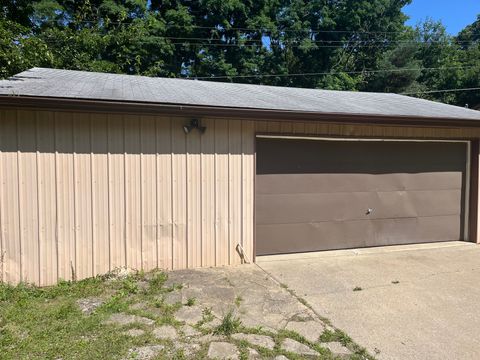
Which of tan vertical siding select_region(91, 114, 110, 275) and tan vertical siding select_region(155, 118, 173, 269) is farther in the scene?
tan vertical siding select_region(155, 118, 173, 269)

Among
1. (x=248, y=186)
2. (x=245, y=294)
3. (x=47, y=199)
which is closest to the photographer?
(x=245, y=294)

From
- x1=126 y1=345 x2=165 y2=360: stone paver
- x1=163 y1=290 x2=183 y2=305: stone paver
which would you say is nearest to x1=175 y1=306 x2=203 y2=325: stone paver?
x1=163 y1=290 x2=183 y2=305: stone paver

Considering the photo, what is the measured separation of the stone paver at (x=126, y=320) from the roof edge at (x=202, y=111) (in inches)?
95.3

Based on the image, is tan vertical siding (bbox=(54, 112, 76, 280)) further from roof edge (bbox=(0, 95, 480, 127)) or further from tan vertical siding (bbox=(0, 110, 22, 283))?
tan vertical siding (bbox=(0, 110, 22, 283))

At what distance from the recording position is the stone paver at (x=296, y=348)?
122 inches

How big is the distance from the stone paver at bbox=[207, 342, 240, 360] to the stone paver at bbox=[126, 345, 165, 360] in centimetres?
→ 41

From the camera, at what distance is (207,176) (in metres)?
5.43

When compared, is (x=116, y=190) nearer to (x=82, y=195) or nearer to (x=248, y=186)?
(x=82, y=195)

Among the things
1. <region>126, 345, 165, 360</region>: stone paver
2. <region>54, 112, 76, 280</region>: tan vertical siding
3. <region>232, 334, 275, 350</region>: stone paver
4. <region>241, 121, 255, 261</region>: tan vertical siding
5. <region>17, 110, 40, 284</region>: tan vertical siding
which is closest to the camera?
<region>126, 345, 165, 360</region>: stone paver

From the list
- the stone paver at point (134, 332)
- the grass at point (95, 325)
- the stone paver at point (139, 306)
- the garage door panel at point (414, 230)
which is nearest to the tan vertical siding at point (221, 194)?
the grass at point (95, 325)

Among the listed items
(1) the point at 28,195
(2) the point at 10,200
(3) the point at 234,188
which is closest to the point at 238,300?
(3) the point at 234,188

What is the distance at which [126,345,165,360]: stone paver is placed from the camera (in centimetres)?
296

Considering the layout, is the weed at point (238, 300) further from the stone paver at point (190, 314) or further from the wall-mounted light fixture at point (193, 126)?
the wall-mounted light fixture at point (193, 126)

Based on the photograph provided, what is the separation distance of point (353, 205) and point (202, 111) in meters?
3.20
